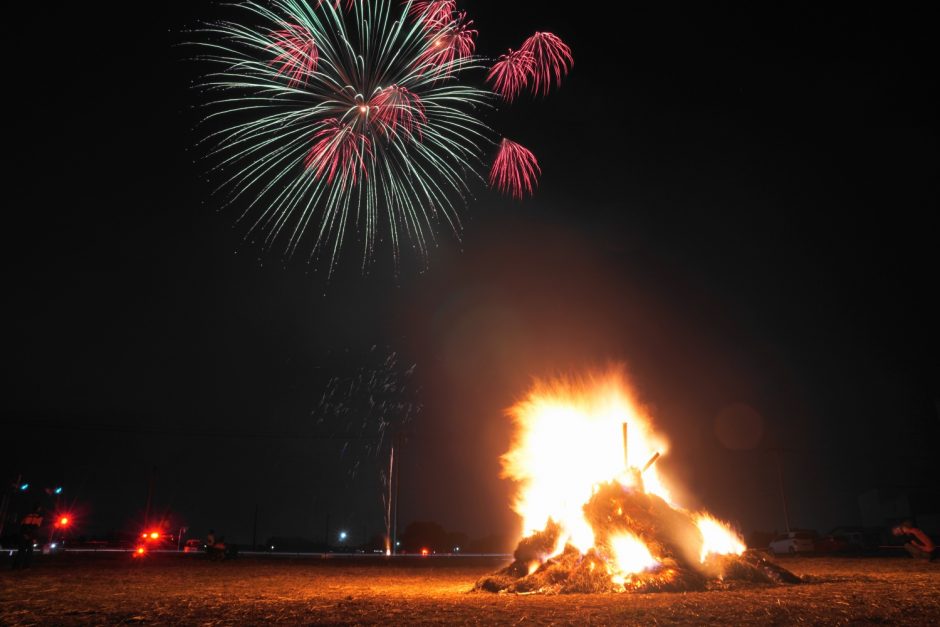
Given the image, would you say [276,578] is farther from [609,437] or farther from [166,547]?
[166,547]

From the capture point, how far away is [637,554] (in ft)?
63.7

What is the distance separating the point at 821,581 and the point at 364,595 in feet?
44.5

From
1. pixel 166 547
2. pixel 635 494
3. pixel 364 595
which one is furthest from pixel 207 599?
pixel 166 547

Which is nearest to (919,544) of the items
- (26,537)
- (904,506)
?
(26,537)

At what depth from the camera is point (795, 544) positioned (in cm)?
4553

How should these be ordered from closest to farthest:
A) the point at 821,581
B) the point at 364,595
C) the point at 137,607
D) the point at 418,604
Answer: the point at 137,607 < the point at 418,604 < the point at 364,595 < the point at 821,581

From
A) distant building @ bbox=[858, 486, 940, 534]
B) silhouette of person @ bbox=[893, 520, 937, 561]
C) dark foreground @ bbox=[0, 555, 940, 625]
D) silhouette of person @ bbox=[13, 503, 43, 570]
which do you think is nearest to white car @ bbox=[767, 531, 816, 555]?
silhouette of person @ bbox=[893, 520, 937, 561]

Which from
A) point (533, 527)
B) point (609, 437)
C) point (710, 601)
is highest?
point (609, 437)

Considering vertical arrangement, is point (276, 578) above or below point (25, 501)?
below

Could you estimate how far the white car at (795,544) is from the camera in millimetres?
45344

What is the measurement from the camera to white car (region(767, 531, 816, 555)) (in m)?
45.3

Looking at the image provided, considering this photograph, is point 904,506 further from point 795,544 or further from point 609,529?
point 609,529

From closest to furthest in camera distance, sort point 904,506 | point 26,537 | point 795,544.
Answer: point 26,537, point 795,544, point 904,506

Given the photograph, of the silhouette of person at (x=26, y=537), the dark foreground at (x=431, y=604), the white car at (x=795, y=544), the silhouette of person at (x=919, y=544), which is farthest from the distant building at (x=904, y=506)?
the silhouette of person at (x=26, y=537)
